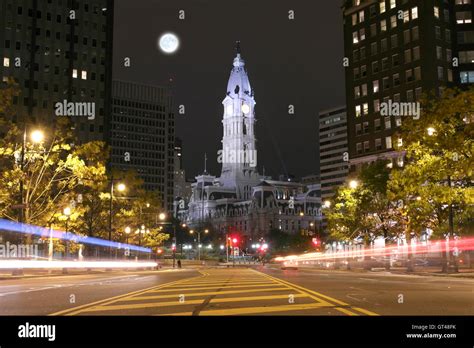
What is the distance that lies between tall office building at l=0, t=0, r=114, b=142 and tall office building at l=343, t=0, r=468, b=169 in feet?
177

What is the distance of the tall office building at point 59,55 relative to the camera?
12019 cm

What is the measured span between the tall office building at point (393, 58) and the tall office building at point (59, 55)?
177 feet

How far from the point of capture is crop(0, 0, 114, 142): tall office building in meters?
120

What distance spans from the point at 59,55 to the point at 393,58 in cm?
7093

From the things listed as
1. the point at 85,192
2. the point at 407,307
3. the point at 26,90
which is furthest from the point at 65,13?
the point at 407,307

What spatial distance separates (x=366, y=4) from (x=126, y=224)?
63.3 m

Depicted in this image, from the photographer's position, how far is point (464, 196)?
33.3m

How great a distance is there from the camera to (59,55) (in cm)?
12525
